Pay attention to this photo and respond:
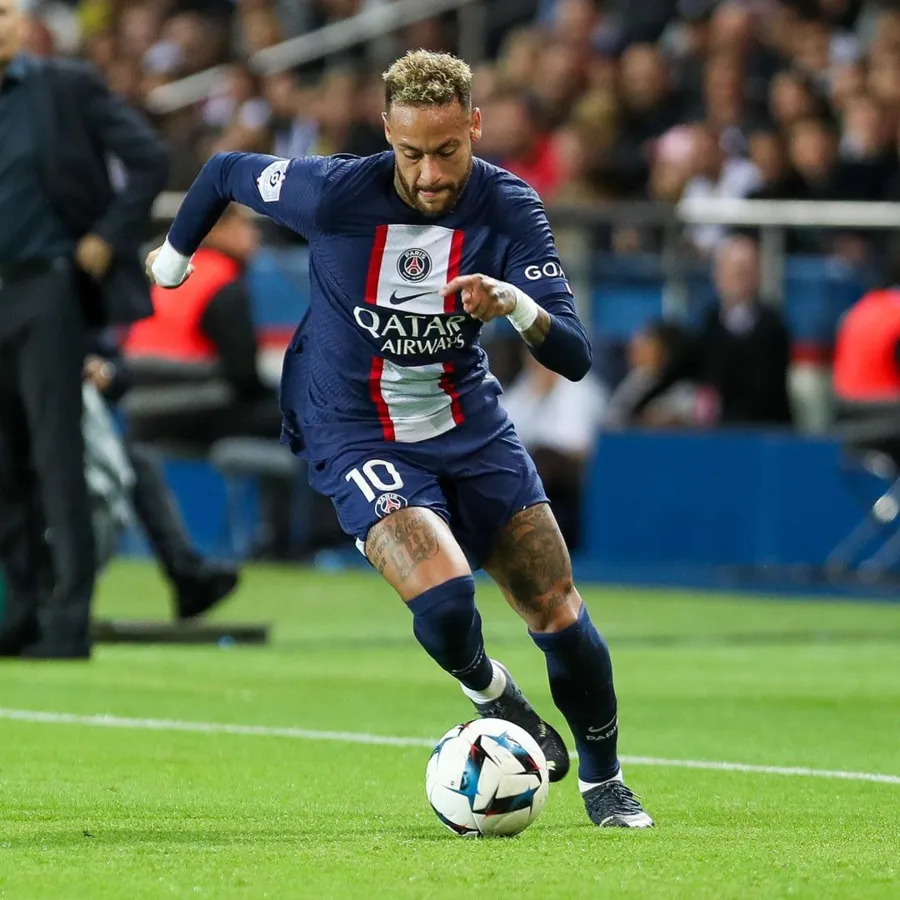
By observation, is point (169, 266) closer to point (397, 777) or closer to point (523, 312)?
point (523, 312)

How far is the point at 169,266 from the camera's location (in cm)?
652

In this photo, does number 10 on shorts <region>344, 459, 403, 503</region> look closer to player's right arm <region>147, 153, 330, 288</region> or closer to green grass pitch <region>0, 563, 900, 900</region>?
player's right arm <region>147, 153, 330, 288</region>

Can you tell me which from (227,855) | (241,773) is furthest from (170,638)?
(227,855)

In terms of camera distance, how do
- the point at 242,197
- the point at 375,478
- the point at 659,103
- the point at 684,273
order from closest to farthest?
the point at 375,478 < the point at 242,197 < the point at 684,273 < the point at 659,103

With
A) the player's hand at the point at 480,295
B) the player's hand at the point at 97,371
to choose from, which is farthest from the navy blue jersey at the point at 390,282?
the player's hand at the point at 97,371

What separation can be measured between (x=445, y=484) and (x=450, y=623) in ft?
1.61

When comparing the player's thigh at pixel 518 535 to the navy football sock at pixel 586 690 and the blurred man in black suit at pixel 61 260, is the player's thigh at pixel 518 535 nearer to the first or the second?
the navy football sock at pixel 586 690

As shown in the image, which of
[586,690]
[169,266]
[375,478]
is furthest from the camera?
[169,266]

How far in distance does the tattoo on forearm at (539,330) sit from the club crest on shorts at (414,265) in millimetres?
515

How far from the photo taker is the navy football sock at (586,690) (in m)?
5.92

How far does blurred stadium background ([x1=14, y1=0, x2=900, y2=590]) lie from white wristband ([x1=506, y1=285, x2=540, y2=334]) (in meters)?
9.06

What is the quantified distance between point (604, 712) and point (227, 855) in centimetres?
128

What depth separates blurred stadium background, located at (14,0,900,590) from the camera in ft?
48.6

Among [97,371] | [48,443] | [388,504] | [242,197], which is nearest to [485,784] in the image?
[388,504]
